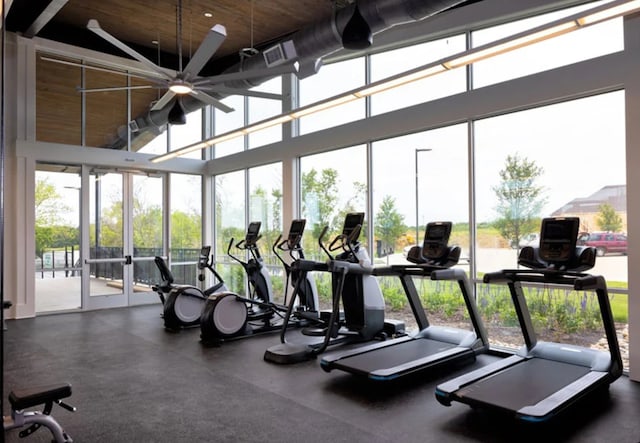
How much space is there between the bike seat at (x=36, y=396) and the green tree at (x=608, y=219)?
4906mm

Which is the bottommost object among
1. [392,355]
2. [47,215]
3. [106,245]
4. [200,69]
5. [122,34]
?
[392,355]

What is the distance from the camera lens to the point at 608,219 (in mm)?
4707

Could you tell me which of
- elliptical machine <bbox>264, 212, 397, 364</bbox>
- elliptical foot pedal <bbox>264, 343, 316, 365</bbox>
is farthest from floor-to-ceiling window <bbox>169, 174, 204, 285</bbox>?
elliptical foot pedal <bbox>264, 343, 316, 365</bbox>

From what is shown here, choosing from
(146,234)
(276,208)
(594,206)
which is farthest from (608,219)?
(146,234)

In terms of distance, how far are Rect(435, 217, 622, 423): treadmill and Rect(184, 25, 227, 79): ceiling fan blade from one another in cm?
320

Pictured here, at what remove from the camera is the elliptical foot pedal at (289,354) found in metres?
5.05

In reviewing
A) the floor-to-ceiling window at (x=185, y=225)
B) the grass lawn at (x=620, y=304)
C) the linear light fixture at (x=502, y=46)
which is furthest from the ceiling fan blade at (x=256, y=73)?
the floor-to-ceiling window at (x=185, y=225)

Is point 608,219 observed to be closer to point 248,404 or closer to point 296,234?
point 296,234

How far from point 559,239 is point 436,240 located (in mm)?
1271

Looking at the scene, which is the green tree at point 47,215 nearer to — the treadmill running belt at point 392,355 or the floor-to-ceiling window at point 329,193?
the floor-to-ceiling window at point 329,193

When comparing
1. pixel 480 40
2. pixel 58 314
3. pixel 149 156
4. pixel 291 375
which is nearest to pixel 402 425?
pixel 291 375

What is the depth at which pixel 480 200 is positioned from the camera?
18.6ft

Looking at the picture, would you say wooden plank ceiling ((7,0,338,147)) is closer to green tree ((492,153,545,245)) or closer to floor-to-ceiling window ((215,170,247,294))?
floor-to-ceiling window ((215,170,247,294))

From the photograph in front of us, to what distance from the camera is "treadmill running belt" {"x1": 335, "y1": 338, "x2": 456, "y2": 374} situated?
14.2 feet
